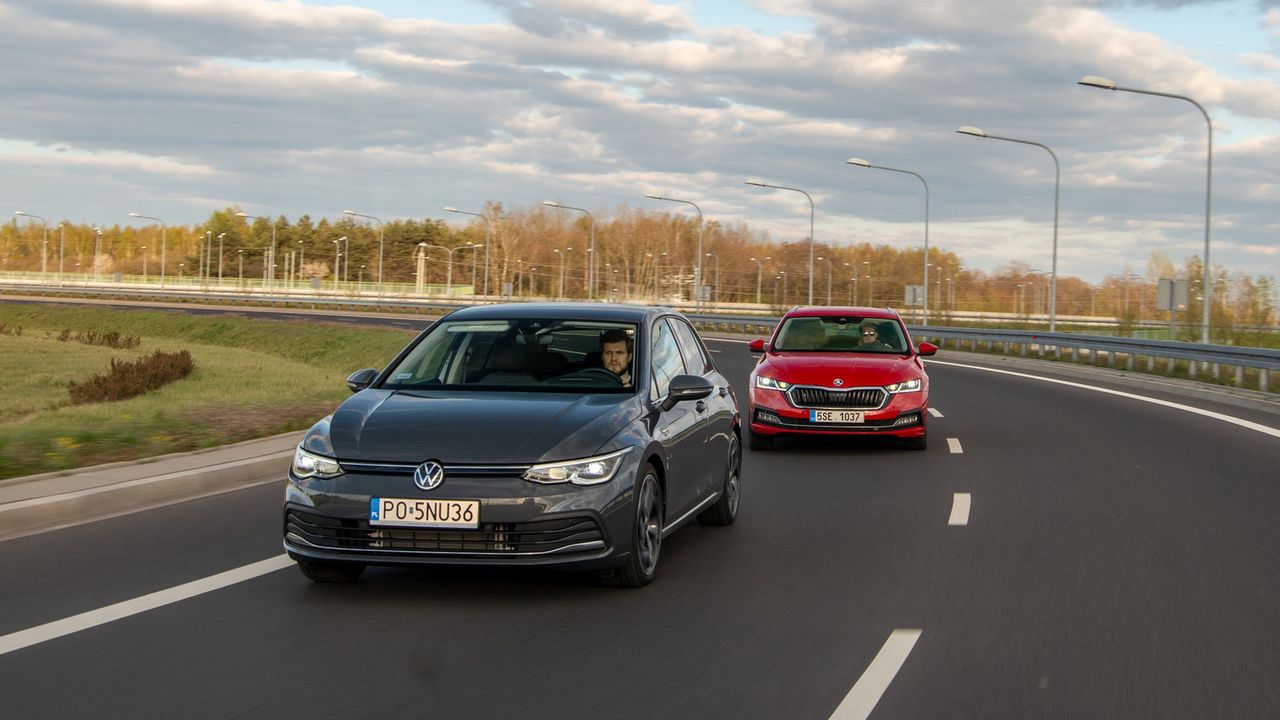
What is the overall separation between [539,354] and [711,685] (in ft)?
10.2

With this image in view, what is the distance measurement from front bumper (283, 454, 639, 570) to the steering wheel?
3.81ft

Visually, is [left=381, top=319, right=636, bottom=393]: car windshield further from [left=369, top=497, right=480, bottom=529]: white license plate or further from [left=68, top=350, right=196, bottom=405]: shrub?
[left=68, top=350, right=196, bottom=405]: shrub

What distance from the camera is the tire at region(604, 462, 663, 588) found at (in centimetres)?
691

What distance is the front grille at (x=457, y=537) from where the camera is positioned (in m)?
6.48

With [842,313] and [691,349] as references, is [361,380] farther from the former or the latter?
[842,313]

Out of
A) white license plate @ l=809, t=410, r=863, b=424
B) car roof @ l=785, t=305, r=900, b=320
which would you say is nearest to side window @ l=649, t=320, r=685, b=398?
white license plate @ l=809, t=410, r=863, b=424

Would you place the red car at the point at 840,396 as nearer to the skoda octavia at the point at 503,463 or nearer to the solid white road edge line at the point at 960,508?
the solid white road edge line at the point at 960,508

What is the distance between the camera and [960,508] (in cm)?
1031

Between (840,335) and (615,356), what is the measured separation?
8130mm

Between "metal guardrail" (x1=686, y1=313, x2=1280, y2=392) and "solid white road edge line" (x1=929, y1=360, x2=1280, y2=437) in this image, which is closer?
"solid white road edge line" (x1=929, y1=360, x2=1280, y2=437)

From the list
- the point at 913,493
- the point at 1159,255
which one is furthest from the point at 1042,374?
the point at 1159,255

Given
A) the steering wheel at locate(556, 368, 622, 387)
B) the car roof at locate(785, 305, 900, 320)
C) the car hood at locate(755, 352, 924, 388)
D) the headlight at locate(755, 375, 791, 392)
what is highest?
the car roof at locate(785, 305, 900, 320)

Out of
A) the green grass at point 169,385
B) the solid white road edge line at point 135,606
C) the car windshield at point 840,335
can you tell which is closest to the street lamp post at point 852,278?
the green grass at point 169,385

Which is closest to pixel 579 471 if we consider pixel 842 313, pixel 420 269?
pixel 842 313
